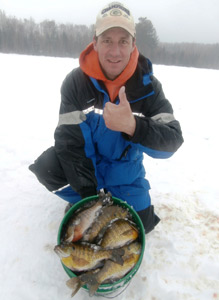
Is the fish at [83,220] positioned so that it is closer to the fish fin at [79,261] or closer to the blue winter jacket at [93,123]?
the fish fin at [79,261]

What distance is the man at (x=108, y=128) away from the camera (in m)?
1.70

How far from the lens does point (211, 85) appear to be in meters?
9.55

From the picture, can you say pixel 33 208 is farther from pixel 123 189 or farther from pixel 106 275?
pixel 106 275

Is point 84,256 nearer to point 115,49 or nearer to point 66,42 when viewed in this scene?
point 115,49

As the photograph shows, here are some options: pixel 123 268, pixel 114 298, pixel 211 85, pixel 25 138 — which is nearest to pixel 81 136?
pixel 123 268

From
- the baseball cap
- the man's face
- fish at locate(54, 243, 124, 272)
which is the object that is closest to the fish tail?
fish at locate(54, 243, 124, 272)

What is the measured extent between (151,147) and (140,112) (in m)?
0.39

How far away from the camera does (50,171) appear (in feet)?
6.51

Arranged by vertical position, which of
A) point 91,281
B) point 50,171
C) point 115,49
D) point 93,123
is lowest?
point 91,281

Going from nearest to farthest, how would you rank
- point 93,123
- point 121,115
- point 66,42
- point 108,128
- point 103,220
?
point 121,115, point 103,220, point 108,128, point 93,123, point 66,42

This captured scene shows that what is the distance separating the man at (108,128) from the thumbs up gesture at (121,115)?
0.05 m

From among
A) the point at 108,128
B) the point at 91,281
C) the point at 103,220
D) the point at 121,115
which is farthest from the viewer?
the point at 108,128

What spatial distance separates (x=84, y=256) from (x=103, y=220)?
30 cm

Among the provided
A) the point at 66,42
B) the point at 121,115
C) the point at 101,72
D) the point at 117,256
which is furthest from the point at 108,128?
the point at 66,42
